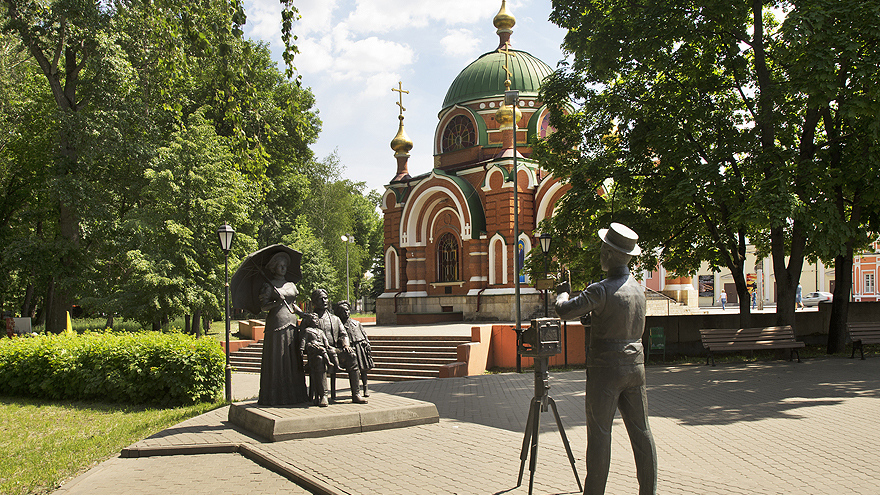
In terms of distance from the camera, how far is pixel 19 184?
26500 mm

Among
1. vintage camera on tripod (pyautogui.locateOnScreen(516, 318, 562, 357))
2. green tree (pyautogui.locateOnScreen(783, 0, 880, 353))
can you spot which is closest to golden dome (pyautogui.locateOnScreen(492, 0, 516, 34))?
green tree (pyautogui.locateOnScreen(783, 0, 880, 353))

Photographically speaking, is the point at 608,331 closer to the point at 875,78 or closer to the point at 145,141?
the point at 875,78

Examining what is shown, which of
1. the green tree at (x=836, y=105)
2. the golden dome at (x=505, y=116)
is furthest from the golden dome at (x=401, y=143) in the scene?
the green tree at (x=836, y=105)

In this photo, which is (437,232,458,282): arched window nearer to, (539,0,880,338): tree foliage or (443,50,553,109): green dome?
(443,50,553,109): green dome

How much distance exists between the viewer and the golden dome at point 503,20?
3188 cm

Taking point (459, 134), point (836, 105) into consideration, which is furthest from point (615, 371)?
point (459, 134)

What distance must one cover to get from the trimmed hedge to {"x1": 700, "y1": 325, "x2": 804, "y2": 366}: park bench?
33.4 feet

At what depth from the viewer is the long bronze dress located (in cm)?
755

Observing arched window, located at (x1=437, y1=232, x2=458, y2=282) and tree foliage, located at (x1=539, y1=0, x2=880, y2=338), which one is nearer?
tree foliage, located at (x1=539, y1=0, x2=880, y2=338)

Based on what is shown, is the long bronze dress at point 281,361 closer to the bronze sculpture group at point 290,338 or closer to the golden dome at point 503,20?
the bronze sculpture group at point 290,338

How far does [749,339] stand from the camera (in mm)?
13188

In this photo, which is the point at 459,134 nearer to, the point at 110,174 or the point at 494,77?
the point at 494,77

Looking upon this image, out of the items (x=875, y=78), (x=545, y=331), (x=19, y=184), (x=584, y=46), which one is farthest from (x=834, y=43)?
(x=19, y=184)

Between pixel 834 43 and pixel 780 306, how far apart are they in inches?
242
